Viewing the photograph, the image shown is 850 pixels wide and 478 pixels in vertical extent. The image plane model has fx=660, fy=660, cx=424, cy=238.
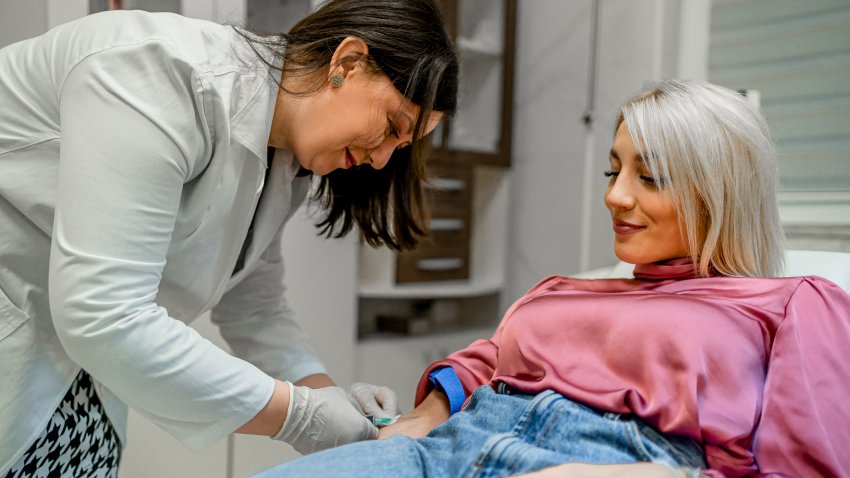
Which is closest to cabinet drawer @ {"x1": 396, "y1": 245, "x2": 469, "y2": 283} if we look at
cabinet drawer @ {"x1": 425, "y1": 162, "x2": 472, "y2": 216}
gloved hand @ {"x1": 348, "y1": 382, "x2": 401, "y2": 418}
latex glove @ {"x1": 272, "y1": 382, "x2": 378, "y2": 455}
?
cabinet drawer @ {"x1": 425, "y1": 162, "x2": 472, "y2": 216}

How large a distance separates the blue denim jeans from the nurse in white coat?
150 mm

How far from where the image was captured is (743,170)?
1.01 metres

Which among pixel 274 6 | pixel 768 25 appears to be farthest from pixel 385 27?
pixel 768 25

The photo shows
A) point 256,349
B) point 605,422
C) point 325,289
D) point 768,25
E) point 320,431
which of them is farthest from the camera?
point 325,289

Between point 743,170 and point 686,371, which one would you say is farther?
point 743,170

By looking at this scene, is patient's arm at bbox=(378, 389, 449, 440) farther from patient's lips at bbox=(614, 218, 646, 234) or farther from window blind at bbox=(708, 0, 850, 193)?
window blind at bbox=(708, 0, 850, 193)

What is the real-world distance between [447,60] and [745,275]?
57 centimetres

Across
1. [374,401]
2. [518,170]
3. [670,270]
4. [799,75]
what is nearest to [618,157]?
[670,270]

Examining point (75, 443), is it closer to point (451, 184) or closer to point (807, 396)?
point (807, 396)

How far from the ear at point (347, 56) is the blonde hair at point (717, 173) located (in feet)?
1.44

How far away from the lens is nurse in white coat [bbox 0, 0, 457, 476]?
77 centimetres

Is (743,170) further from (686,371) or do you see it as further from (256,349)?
(256,349)

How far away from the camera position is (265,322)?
4.36 ft

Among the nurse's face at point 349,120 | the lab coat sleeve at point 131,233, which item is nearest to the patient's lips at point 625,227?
the nurse's face at point 349,120
